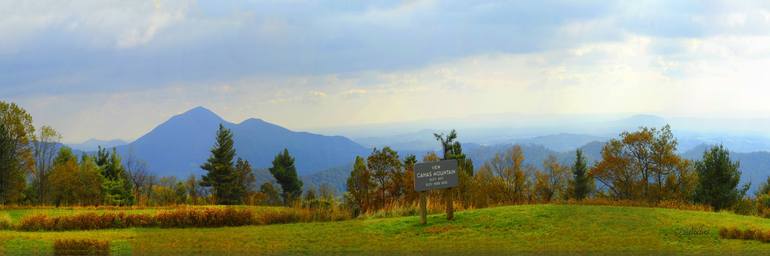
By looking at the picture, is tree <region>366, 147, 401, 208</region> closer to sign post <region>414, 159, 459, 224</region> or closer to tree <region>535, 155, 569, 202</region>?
tree <region>535, 155, 569, 202</region>

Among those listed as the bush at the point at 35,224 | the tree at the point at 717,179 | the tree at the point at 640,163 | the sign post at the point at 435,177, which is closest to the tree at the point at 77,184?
the bush at the point at 35,224

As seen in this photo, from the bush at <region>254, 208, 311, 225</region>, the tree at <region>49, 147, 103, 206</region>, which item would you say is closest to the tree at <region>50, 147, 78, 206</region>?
the tree at <region>49, 147, 103, 206</region>

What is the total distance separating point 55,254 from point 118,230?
4.61m

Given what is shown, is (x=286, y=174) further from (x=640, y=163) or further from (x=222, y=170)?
(x=640, y=163)

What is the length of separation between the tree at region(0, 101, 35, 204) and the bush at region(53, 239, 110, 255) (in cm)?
2823

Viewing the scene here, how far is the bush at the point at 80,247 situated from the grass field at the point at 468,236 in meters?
A: 0.24

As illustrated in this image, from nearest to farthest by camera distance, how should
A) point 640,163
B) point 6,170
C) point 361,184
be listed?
point 6,170 → point 361,184 → point 640,163

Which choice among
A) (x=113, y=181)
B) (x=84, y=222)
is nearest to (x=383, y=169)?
(x=113, y=181)

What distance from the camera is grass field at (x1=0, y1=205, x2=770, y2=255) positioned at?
1100 centimetres

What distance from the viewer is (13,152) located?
124 ft

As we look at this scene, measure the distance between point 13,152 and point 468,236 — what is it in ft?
120

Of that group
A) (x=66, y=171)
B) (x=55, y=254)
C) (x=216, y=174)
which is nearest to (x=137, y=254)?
(x=55, y=254)

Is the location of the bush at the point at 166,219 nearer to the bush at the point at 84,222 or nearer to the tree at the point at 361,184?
the bush at the point at 84,222

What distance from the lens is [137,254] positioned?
1066cm
